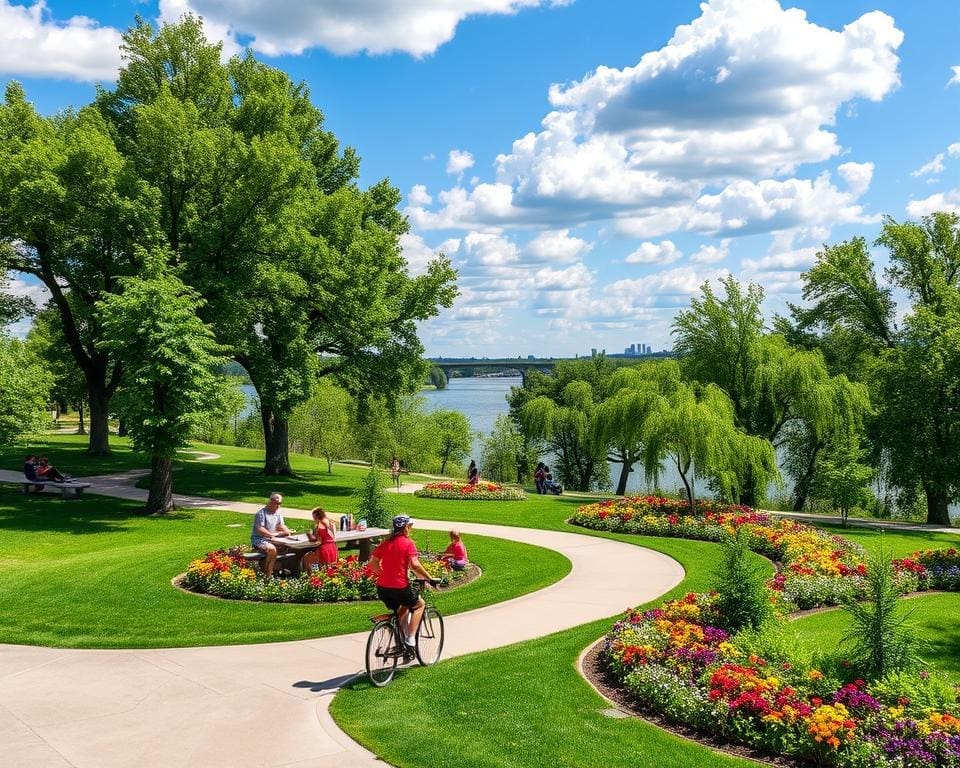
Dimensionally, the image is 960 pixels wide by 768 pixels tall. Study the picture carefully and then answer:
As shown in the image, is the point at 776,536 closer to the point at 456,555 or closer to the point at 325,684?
the point at 456,555

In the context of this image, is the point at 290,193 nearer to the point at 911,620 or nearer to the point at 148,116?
the point at 148,116

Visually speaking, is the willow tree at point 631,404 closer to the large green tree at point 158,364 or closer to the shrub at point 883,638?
the large green tree at point 158,364

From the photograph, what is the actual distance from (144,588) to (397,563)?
654 cm

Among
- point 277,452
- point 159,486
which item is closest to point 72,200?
point 159,486

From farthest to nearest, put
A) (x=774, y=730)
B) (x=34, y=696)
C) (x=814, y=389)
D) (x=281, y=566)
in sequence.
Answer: (x=814, y=389) → (x=281, y=566) → (x=34, y=696) → (x=774, y=730)

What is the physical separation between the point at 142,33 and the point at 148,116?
590cm

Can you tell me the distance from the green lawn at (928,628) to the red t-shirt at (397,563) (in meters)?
4.81

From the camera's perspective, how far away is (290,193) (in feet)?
80.2

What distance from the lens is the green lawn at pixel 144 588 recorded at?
35.9 ft

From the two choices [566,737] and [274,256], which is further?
[274,256]

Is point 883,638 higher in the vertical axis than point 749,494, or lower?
higher

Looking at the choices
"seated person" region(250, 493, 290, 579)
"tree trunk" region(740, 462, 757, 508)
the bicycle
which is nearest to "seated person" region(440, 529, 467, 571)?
"seated person" region(250, 493, 290, 579)

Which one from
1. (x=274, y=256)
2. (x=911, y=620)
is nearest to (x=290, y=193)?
(x=274, y=256)

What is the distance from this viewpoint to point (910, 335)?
31.4 meters
